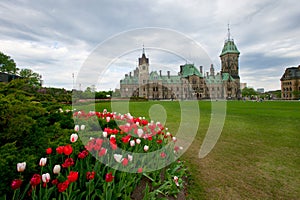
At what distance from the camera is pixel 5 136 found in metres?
2.74

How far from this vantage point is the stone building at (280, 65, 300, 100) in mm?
79812

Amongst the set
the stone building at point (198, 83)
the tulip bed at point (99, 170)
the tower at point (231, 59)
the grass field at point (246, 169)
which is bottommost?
the grass field at point (246, 169)

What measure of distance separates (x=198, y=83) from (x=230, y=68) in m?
30.6

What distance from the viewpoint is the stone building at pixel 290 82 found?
262 feet

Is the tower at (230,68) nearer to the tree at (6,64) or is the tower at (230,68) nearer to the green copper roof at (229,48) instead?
the green copper roof at (229,48)

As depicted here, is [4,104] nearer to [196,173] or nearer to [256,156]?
[196,173]

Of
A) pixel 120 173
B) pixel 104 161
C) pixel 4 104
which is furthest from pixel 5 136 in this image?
pixel 120 173

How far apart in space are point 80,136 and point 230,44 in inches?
4091

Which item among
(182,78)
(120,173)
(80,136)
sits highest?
(182,78)

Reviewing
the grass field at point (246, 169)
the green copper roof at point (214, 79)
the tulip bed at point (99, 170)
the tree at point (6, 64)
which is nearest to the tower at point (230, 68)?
the green copper roof at point (214, 79)

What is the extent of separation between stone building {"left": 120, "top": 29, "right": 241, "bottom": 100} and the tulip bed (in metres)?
51.6

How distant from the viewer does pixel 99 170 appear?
9.03 ft

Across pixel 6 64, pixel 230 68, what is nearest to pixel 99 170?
pixel 6 64

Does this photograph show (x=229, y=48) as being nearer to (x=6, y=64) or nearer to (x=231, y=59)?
(x=231, y=59)
